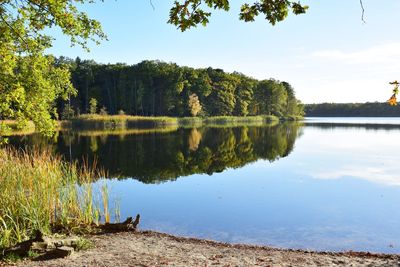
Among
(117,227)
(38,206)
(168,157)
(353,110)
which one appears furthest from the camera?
(353,110)

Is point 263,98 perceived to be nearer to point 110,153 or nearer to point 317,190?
point 110,153

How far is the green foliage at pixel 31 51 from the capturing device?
11205 millimetres

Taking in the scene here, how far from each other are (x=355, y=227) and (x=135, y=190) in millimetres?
9515

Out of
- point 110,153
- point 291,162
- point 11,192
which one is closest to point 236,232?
point 11,192

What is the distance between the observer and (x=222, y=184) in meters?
18.8

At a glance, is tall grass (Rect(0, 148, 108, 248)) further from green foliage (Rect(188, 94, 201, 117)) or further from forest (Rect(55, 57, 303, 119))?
green foliage (Rect(188, 94, 201, 117))

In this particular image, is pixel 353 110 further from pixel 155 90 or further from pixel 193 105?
pixel 155 90

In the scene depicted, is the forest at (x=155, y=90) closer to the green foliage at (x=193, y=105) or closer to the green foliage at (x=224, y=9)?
the green foliage at (x=193, y=105)

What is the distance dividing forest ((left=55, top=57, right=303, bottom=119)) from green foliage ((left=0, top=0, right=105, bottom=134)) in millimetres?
73095

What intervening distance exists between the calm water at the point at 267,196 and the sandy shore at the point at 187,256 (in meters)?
1.65

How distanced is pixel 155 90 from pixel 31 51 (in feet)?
261

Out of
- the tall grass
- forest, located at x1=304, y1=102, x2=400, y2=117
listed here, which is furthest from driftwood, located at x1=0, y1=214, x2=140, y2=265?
forest, located at x1=304, y1=102, x2=400, y2=117

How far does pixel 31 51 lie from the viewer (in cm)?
1246

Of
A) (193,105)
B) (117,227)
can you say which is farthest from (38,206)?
(193,105)
